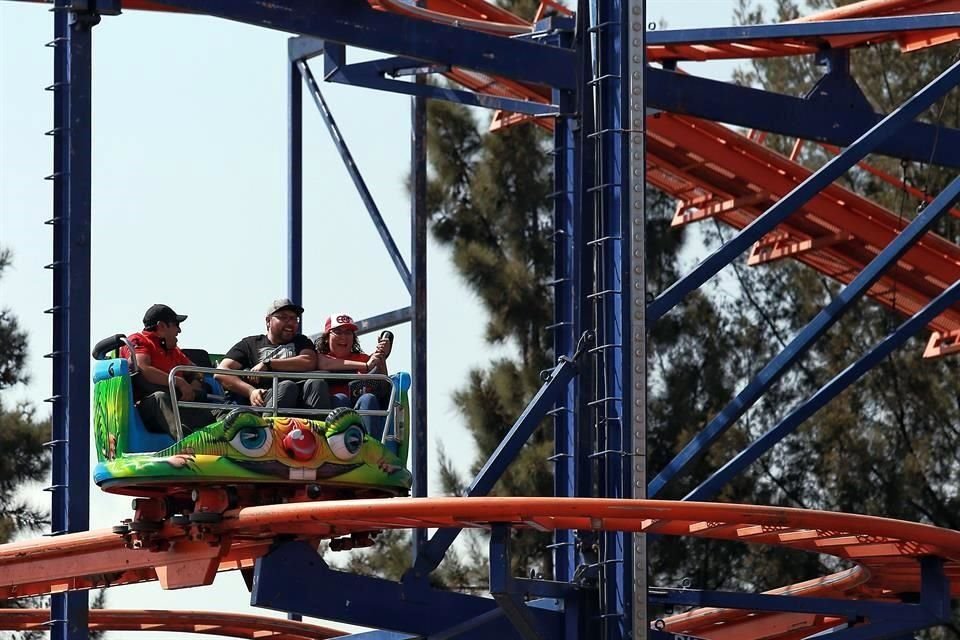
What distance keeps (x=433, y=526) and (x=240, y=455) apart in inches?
41.4

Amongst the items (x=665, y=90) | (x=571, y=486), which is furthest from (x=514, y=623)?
(x=665, y=90)

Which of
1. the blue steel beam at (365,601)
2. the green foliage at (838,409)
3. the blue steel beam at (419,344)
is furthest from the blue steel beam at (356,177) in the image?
the green foliage at (838,409)

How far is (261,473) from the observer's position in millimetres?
12148

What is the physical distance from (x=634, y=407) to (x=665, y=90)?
3763 millimetres

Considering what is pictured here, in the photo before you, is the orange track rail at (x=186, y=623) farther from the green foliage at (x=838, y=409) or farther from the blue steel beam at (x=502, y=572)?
the green foliage at (x=838, y=409)

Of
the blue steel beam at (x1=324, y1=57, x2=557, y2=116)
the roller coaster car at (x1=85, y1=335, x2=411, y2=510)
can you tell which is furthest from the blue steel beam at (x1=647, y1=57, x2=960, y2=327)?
the roller coaster car at (x1=85, y1=335, x2=411, y2=510)

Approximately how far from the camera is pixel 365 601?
496 inches

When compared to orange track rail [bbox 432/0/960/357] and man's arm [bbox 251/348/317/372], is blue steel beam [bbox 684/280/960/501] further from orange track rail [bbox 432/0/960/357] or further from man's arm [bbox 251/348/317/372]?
man's arm [bbox 251/348/317/372]

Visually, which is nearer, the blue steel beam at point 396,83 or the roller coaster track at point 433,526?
the roller coaster track at point 433,526

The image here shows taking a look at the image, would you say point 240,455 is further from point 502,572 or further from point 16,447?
point 16,447

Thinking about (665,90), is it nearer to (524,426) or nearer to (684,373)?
(524,426)

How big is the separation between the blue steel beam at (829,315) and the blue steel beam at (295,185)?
3.11 metres

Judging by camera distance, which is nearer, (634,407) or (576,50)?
(634,407)

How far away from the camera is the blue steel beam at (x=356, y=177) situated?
1770cm
